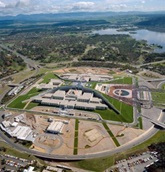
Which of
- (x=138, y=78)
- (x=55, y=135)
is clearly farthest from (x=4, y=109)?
(x=138, y=78)

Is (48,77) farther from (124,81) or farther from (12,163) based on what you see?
(12,163)

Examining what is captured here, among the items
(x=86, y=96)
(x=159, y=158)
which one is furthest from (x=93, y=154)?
(x=86, y=96)

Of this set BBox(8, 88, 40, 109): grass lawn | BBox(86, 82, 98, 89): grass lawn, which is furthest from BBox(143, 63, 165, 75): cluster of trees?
BBox(8, 88, 40, 109): grass lawn

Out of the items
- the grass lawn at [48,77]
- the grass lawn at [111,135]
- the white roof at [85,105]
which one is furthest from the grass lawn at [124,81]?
the grass lawn at [111,135]

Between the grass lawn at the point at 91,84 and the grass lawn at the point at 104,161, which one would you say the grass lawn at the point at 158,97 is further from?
the grass lawn at the point at 104,161

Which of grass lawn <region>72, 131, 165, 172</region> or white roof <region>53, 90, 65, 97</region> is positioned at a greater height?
white roof <region>53, 90, 65, 97</region>

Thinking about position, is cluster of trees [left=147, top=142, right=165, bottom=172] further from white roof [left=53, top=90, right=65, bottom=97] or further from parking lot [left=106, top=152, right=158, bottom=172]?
white roof [left=53, top=90, right=65, bottom=97]
